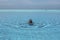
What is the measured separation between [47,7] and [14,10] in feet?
2.18

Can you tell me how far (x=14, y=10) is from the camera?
82.2 inches

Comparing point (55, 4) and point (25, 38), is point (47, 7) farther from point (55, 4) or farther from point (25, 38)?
point (25, 38)

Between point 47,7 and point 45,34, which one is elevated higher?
point 47,7

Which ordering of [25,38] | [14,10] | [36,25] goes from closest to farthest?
1. [25,38]
2. [36,25]
3. [14,10]

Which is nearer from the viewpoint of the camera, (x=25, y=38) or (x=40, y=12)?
(x=25, y=38)

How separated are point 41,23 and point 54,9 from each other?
651mm

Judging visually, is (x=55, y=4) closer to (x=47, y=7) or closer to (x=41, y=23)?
(x=47, y=7)

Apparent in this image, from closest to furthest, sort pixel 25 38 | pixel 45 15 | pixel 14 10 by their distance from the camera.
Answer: pixel 25 38 < pixel 45 15 < pixel 14 10

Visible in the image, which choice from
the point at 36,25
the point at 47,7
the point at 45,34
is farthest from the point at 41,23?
the point at 47,7

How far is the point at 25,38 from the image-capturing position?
1212 mm

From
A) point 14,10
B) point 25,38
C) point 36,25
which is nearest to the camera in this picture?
point 25,38

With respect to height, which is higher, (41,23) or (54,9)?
(54,9)

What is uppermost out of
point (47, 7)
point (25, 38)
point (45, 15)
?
point (47, 7)

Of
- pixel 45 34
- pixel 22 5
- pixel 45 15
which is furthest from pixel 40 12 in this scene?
pixel 45 34
